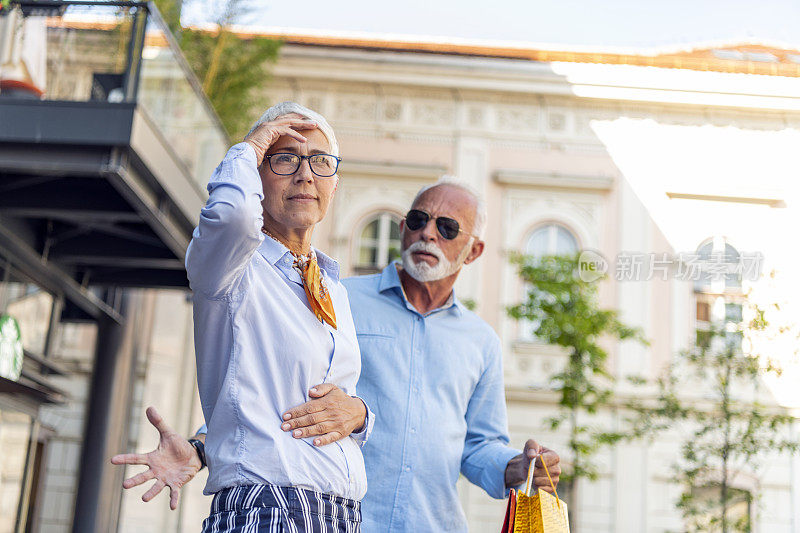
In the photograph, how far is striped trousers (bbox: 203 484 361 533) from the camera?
213 cm

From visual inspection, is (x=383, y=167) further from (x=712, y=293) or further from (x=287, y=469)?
(x=287, y=469)

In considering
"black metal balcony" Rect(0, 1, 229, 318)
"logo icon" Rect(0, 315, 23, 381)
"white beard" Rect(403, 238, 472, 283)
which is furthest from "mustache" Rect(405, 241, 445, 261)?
"logo icon" Rect(0, 315, 23, 381)

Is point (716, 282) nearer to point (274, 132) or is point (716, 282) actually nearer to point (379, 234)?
point (379, 234)

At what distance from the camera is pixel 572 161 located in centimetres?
1920

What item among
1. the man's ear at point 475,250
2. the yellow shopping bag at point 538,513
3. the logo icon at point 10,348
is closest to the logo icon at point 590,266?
the logo icon at point 10,348

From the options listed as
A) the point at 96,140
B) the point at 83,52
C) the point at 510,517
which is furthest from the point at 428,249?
the point at 83,52

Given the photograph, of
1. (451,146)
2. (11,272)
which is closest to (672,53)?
(451,146)

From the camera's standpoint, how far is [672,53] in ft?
71.9

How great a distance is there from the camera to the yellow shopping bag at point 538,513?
292 centimetres

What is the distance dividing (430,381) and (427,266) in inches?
17.4

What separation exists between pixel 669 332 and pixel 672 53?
6661 millimetres

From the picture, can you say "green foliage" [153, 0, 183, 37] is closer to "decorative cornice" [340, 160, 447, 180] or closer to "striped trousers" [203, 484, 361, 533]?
"decorative cornice" [340, 160, 447, 180]

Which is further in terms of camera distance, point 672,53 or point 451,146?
point 672,53

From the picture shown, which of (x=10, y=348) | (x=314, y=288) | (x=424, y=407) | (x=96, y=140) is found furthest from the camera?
(x=10, y=348)
